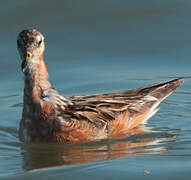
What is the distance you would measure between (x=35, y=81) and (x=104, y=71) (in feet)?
14.1

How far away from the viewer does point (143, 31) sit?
17.1 m

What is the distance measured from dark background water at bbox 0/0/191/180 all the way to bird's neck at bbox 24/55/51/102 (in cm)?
89

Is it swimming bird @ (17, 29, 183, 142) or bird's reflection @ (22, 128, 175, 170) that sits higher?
swimming bird @ (17, 29, 183, 142)

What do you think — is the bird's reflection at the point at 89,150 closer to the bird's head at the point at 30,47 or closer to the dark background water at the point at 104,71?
the dark background water at the point at 104,71

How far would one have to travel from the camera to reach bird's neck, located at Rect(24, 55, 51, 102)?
1093cm

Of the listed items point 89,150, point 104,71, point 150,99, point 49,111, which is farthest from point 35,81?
point 104,71

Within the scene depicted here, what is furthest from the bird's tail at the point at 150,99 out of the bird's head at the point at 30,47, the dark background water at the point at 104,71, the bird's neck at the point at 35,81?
the bird's head at the point at 30,47

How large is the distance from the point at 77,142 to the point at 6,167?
1759 millimetres

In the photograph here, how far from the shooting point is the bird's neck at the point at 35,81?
10930 millimetres

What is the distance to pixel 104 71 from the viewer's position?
49.5ft

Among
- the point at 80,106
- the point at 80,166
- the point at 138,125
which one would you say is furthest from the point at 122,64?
the point at 80,166

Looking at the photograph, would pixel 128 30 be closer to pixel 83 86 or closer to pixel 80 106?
pixel 83 86

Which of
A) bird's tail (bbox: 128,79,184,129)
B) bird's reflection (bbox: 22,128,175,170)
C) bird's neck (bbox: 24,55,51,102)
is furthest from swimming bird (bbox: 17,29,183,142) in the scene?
bird's tail (bbox: 128,79,184,129)

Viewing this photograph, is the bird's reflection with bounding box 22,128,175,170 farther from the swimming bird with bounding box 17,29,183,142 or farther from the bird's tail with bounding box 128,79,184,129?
the bird's tail with bounding box 128,79,184,129
